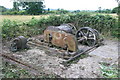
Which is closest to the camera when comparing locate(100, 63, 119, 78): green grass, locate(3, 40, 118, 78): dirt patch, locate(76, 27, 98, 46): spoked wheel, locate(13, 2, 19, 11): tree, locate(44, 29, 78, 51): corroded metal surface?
locate(100, 63, 119, 78): green grass

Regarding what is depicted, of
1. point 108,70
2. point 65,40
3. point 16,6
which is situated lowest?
point 108,70

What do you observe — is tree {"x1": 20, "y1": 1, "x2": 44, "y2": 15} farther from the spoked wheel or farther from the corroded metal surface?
the spoked wheel

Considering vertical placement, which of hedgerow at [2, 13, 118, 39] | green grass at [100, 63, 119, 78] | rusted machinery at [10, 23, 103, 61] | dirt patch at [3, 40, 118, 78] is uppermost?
hedgerow at [2, 13, 118, 39]

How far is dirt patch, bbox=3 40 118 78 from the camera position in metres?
3.54

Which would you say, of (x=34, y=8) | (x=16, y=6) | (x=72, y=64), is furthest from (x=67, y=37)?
(x=34, y=8)

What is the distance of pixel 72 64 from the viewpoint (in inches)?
162

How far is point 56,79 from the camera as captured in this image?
3154 millimetres

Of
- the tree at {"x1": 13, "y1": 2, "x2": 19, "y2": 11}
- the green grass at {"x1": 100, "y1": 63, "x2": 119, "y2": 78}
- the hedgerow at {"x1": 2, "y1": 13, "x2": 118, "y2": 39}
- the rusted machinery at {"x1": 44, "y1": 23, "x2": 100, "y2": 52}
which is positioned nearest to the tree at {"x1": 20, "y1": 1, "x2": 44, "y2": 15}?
the tree at {"x1": 13, "y1": 2, "x2": 19, "y2": 11}

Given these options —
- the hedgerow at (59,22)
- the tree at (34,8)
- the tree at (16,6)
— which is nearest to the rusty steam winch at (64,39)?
the hedgerow at (59,22)

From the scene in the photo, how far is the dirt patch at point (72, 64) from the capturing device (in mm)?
3541

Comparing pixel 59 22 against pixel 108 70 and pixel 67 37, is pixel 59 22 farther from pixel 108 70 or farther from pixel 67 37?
pixel 108 70

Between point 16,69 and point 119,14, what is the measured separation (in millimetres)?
6106

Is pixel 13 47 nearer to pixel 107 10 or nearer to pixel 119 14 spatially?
pixel 119 14

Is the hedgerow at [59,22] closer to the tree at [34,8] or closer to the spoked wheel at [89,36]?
the spoked wheel at [89,36]
